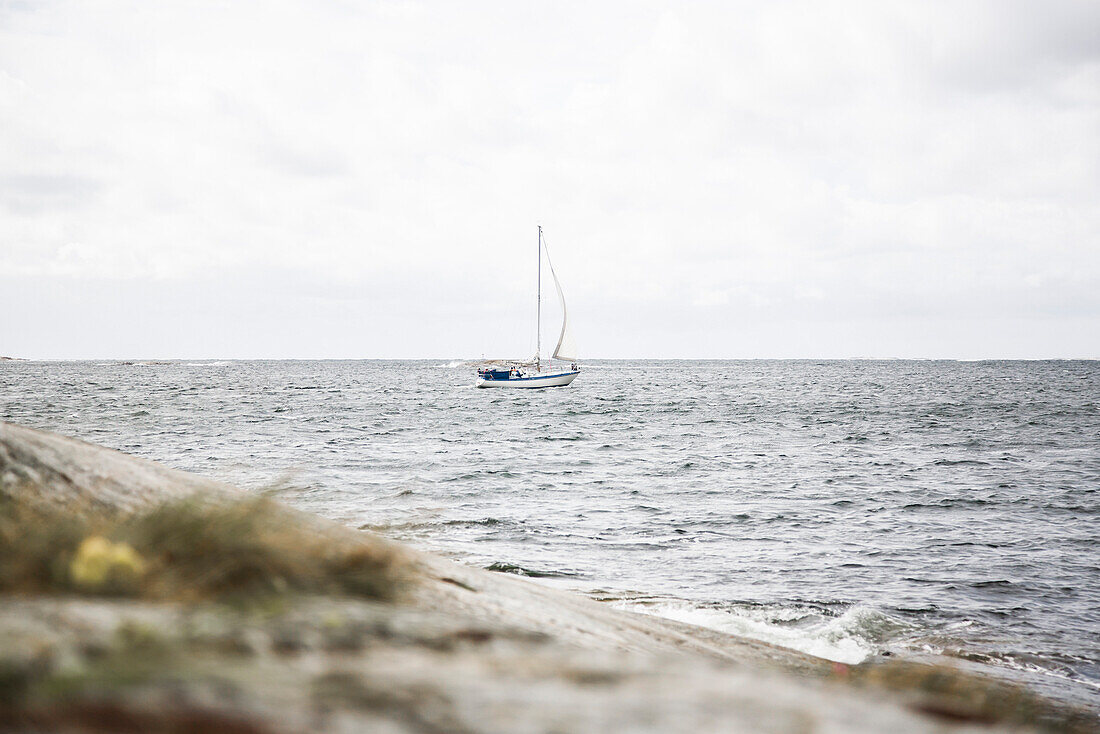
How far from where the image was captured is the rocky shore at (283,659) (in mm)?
2074

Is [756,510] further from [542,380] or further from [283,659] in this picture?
[542,380]

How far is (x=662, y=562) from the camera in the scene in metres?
12.9

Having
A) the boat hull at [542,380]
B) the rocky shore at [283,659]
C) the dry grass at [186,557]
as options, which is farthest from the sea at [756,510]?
the boat hull at [542,380]

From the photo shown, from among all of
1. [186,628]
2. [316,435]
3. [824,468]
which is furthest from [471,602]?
[316,435]

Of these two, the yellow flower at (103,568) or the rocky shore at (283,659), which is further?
the yellow flower at (103,568)

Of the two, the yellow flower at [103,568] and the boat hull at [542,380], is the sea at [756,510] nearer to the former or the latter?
the yellow flower at [103,568]

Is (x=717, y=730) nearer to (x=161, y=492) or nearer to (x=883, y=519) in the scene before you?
(x=161, y=492)

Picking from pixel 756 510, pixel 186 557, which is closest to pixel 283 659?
pixel 186 557

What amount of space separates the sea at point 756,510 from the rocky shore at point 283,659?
190 cm

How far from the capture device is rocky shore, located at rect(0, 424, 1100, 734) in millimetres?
2074

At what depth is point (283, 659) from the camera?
2.46m

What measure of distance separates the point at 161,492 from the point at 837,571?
431 inches

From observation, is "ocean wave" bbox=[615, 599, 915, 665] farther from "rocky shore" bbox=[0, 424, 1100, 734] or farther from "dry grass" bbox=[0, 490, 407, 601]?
"dry grass" bbox=[0, 490, 407, 601]

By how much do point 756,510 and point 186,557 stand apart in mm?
16077
